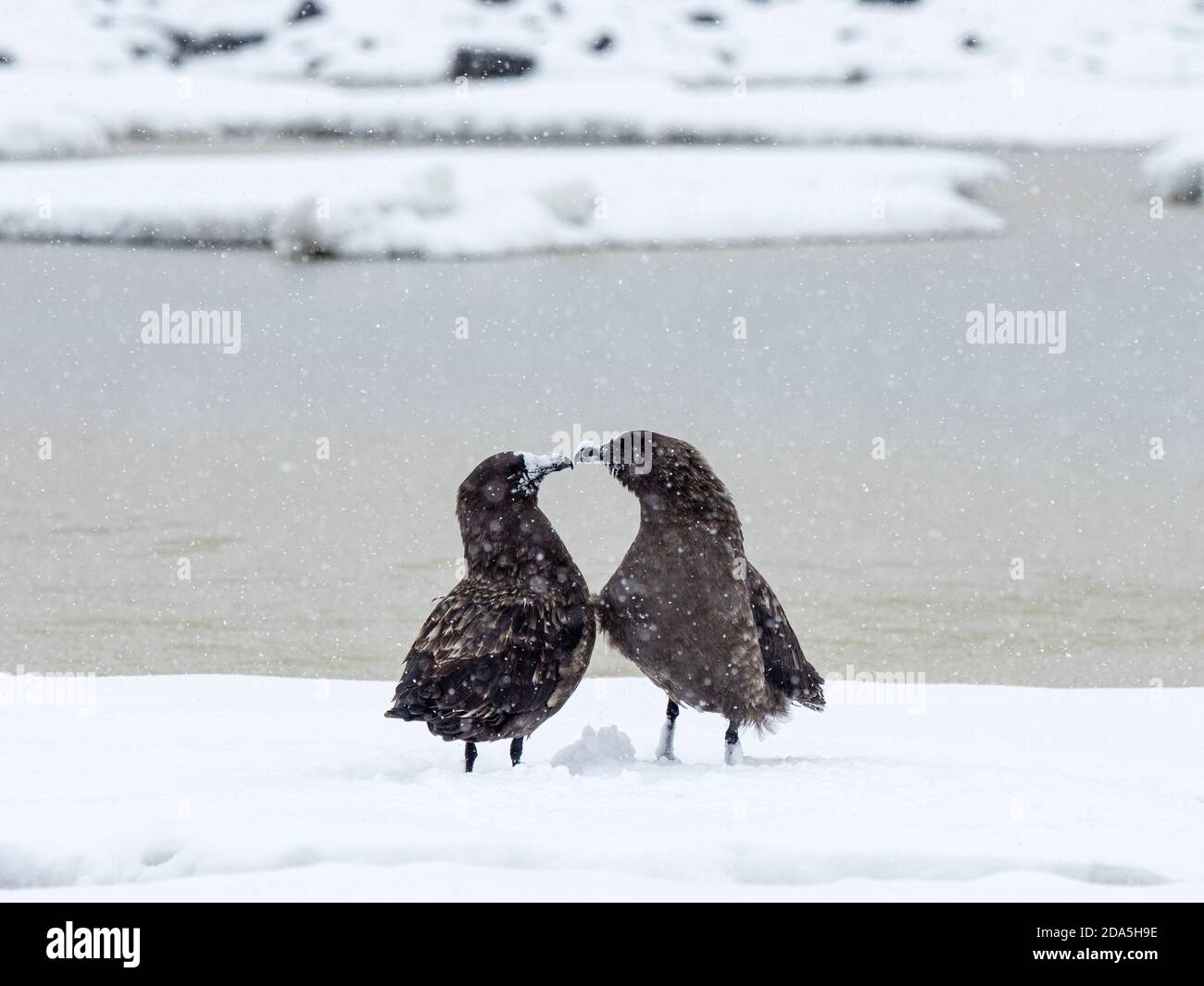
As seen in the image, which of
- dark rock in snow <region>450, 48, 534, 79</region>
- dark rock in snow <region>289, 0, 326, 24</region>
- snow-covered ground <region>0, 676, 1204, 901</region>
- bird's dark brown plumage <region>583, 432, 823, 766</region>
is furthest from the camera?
dark rock in snow <region>289, 0, 326, 24</region>

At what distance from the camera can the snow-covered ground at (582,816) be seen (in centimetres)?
347

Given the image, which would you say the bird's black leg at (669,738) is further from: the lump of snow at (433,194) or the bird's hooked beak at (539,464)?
the lump of snow at (433,194)

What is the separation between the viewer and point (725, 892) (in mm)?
3387

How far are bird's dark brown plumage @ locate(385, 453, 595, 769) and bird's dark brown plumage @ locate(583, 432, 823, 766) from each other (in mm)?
183

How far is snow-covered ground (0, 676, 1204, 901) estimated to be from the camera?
347 centimetres

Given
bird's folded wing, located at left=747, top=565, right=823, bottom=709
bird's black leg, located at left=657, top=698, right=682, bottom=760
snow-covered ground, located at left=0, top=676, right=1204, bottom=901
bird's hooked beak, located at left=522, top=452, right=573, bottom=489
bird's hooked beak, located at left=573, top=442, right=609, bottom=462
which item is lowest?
snow-covered ground, located at left=0, top=676, right=1204, bottom=901

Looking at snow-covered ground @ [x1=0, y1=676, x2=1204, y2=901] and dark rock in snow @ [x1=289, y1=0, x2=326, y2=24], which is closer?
snow-covered ground @ [x1=0, y1=676, x2=1204, y2=901]

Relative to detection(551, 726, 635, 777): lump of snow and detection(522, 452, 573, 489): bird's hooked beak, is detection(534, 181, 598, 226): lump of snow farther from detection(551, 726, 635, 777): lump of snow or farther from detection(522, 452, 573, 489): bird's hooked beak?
detection(551, 726, 635, 777): lump of snow

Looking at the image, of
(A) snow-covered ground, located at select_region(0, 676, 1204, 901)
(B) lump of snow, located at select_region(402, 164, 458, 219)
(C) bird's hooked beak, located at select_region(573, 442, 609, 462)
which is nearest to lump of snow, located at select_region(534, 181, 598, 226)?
(B) lump of snow, located at select_region(402, 164, 458, 219)

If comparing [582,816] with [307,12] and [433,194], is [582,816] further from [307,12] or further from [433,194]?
[307,12]

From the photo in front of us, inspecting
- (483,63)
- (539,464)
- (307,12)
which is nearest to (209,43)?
(307,12)

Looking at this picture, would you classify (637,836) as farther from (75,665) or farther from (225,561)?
(225,561)

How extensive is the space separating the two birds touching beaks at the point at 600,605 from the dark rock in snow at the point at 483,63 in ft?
112

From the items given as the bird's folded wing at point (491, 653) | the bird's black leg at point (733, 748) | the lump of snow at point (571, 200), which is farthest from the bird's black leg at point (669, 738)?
the lump of snow at point (571, 200)
